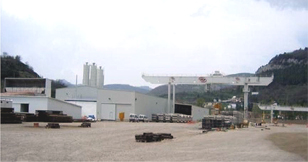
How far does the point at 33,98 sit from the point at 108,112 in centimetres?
1565

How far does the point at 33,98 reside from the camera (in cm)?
4672

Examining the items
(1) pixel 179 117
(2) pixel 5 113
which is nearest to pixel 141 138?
(2) pixel 5 113

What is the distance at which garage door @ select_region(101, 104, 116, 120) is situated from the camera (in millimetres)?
60031

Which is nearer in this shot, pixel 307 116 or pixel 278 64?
pixel 307 116

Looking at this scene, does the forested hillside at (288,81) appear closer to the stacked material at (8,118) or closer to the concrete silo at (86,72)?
the concrete silo at (86,72)

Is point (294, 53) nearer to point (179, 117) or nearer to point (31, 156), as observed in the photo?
point (179, 117)

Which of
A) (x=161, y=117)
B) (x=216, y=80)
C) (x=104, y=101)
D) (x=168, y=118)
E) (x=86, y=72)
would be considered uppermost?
(x=86, y=72)

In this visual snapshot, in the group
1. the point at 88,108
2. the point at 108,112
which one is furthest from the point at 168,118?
the point at 88,108

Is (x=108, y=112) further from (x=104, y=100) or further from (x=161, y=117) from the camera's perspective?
(x=161, y=117)

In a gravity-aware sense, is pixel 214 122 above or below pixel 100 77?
below

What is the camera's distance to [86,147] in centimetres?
1736

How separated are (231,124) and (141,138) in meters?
23.1

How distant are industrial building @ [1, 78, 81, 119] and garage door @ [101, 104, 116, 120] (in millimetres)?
6650

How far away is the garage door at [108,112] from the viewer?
60031 millimetres
